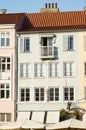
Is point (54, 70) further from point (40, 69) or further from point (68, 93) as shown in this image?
point (68, 93)

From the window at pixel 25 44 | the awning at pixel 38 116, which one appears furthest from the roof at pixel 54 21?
the awning at pixel 38 116

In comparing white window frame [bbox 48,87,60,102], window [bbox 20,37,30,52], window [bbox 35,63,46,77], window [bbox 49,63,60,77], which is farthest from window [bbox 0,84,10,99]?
window [bbox 49,63,60,77]

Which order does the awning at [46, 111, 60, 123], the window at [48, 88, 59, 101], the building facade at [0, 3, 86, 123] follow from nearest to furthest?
the awning at [46, 111, 60, 123] → the building facade at [0, 3, 86, 123] → the window at [48, 88, 59, 101]

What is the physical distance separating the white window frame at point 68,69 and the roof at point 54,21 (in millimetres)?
4295

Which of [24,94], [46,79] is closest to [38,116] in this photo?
[24,94]

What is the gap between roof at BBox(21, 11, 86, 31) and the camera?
196 ft

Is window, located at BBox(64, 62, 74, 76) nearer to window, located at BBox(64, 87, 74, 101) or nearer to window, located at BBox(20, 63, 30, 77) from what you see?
window, located at BBox(64, 87, 74, 101)

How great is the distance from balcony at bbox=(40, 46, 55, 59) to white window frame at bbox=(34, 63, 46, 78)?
3.60 ft

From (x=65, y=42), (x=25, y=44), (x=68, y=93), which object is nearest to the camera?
(x=68, y=93)

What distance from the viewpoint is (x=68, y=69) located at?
58.0 meters

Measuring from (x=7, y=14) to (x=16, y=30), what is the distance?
214 inches

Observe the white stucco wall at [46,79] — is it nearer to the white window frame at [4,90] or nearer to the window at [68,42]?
the window at [68,42]

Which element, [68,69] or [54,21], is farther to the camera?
[54,21]

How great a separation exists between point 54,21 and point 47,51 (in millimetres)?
5150
